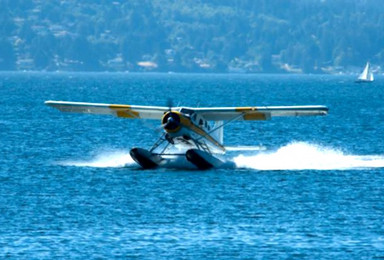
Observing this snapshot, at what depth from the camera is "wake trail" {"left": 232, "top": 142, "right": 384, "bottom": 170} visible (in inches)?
1650

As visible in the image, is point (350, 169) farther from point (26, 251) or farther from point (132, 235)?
point (26, 251)

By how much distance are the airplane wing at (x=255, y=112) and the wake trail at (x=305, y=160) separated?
1.88 metres

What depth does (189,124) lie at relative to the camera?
39375 millimetres

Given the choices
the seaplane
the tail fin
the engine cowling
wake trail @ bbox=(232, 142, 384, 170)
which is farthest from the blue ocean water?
the engine cowling

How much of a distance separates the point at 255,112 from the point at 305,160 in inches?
174

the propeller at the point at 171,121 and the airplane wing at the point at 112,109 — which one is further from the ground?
the airplane wing at the point at 112,109

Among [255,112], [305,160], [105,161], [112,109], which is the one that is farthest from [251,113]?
[105,161]

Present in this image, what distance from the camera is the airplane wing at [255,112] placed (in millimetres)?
39812

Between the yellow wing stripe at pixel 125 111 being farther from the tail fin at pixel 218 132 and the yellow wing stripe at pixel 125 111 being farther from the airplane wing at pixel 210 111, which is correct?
the tail fin at pixel 218 132

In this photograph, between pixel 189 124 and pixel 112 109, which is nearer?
pixel 189 124

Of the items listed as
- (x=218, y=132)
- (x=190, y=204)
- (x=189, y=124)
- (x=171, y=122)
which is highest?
(x=218, y=132)

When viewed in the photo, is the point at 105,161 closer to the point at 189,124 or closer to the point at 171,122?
the point at 189,124

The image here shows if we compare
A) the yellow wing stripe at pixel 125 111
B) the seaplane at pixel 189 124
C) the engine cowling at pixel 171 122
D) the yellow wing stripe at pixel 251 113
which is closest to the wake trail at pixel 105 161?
the seaplane at pixel 189 124

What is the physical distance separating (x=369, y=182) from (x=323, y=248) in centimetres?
1091
